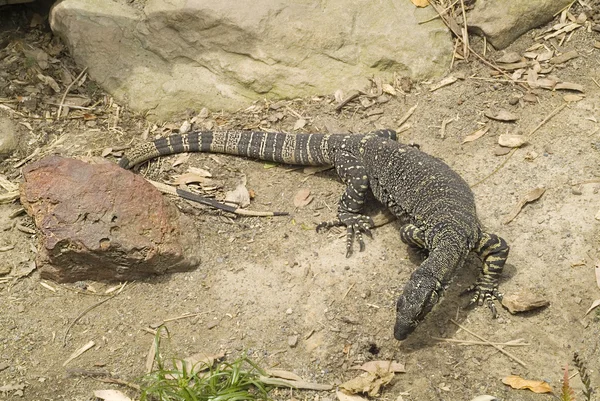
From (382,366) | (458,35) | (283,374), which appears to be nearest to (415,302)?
(382,366)

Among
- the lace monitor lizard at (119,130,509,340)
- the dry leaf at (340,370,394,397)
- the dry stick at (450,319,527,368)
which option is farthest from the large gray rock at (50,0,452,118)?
the dry leaf at (340,370,394,397)

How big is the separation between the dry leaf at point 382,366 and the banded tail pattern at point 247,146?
3.23 metres

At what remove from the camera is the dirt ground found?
6320 millimetres

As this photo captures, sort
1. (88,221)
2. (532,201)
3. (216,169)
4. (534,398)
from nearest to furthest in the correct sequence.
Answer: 1. (534,398)
2. (88,221)
3. (532,201)
4. (216,169)

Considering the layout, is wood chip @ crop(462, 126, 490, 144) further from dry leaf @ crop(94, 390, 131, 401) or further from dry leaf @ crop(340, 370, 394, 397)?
dry leaf @ crop(94, 390, 131, 401)

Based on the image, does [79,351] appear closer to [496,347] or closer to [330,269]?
[330,269]

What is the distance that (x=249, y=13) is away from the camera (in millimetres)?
9523

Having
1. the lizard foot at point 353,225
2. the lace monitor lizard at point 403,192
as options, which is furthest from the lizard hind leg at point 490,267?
the lizard foot at point 353,225

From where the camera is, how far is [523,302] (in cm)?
661

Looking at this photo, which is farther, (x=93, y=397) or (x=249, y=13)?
(x=249, y=13)

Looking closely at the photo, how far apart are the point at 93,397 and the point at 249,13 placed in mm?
5984

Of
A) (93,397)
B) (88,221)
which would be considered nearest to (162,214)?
(88,221)

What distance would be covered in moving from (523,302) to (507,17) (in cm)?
498

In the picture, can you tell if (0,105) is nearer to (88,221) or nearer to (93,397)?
(88,221)
